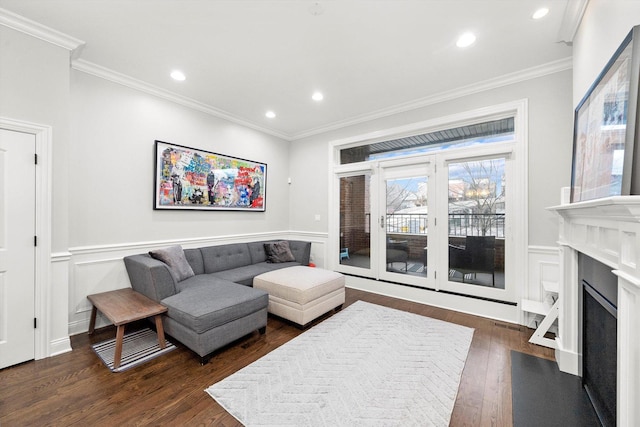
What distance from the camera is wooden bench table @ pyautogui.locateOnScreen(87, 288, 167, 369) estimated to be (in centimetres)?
214

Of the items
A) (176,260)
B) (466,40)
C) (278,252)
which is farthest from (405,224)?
(176,260)

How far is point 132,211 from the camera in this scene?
318 centimetres

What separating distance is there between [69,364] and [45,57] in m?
2.68

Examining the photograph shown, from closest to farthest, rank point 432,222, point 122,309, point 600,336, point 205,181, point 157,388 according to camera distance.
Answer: point 600,336 < point 157,388 < point 122,309 < point 432,222 < point 205,181

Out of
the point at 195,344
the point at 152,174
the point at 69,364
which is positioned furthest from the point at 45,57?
the point at 195,344

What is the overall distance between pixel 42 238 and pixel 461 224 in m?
4.48

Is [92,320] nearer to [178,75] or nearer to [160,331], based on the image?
[160,331]

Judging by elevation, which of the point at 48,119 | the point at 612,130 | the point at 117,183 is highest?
the point at 48,119

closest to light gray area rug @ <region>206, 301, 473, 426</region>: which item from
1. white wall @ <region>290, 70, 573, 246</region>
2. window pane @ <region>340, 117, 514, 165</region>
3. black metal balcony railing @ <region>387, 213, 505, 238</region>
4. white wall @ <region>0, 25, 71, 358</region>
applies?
black metal balcony railing @ <region>387, 213, 505, 238</region>

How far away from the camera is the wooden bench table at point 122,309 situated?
2137mm

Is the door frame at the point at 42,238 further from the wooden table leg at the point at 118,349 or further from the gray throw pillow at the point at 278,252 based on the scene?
the gray throw pillow at the point at 278,252

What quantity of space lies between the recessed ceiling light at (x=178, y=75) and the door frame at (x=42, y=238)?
1.33 metres

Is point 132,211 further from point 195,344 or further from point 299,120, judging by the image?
point 299,120

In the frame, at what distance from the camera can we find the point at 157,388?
1.90 metres
